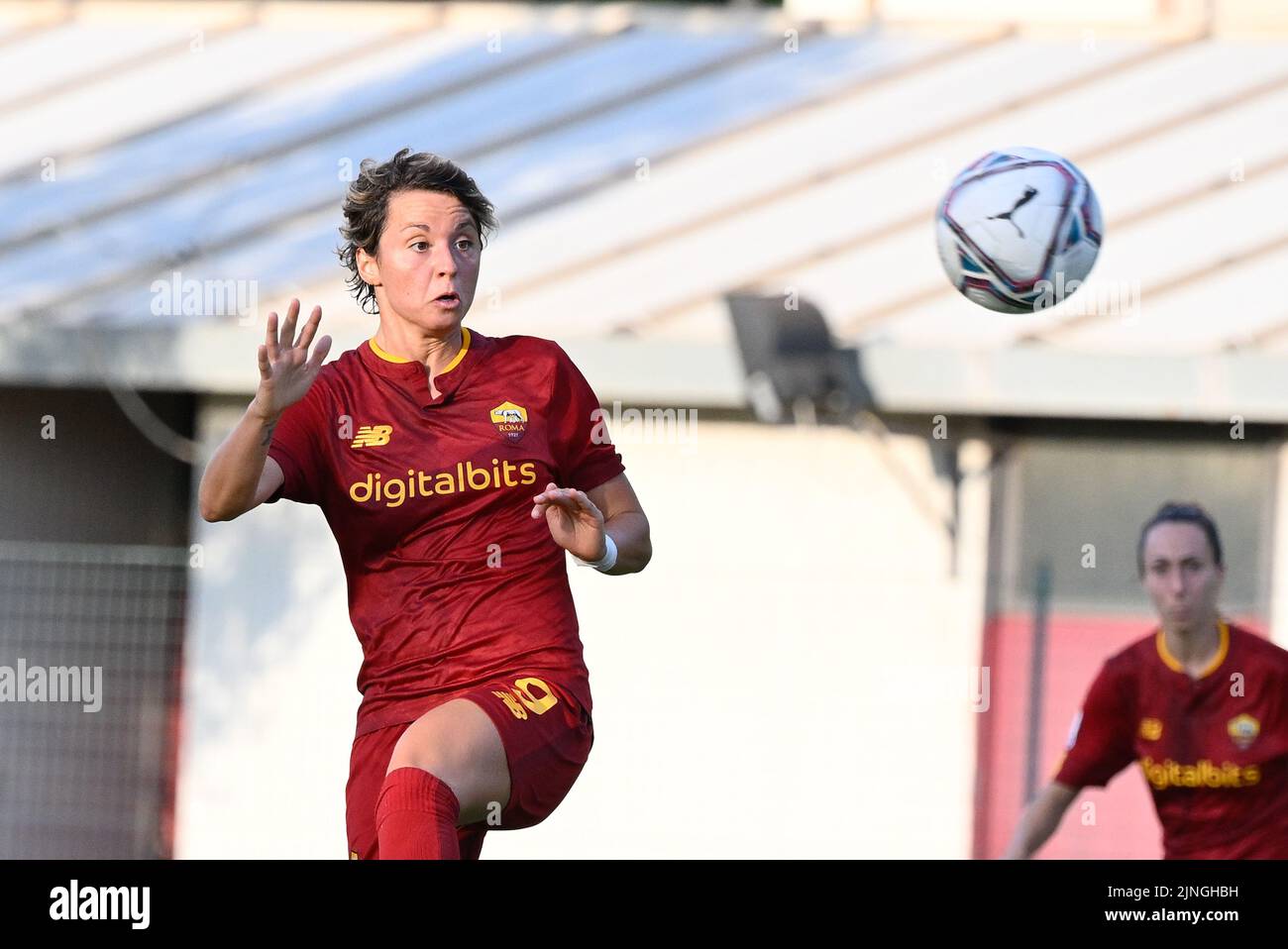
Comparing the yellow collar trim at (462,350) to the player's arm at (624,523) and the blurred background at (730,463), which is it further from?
the blurred background at (730,463)

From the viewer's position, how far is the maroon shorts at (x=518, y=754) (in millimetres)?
4373

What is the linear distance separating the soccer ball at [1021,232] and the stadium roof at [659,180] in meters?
3.02

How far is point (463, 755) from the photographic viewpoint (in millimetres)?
4227

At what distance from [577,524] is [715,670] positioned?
568cm

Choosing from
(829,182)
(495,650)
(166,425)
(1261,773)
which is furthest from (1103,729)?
(166,425)

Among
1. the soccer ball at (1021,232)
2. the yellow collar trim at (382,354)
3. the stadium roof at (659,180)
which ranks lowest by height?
the yellow collar trim at (382,354)

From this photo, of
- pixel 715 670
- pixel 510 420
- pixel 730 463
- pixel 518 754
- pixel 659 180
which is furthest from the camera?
pixel 659 180

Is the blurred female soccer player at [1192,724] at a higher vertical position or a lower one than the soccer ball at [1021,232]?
lower

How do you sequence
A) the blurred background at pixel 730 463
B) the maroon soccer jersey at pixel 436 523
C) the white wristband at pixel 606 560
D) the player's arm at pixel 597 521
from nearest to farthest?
the player's arm at pixel 597 521, the white wristband at pixel 606 560, the maroon soccer jersey at pixel 436 523, the blurred background at pixel 730 463

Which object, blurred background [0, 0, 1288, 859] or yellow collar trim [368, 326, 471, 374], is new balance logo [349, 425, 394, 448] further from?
blurred background [0, 0, 1288, 859]

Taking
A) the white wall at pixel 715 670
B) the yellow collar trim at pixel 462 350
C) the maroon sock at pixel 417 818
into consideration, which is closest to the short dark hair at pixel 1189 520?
the yellow collar trim at pixel 462 350

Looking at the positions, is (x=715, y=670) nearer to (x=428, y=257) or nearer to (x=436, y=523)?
(x=436, y=523)

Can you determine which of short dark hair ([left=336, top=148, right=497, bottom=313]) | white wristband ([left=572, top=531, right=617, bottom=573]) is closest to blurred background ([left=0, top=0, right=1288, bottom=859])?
short dark hair ([left=336, top=148, right=497, bottom=313])

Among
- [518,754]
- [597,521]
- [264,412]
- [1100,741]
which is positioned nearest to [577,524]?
[597,521]
